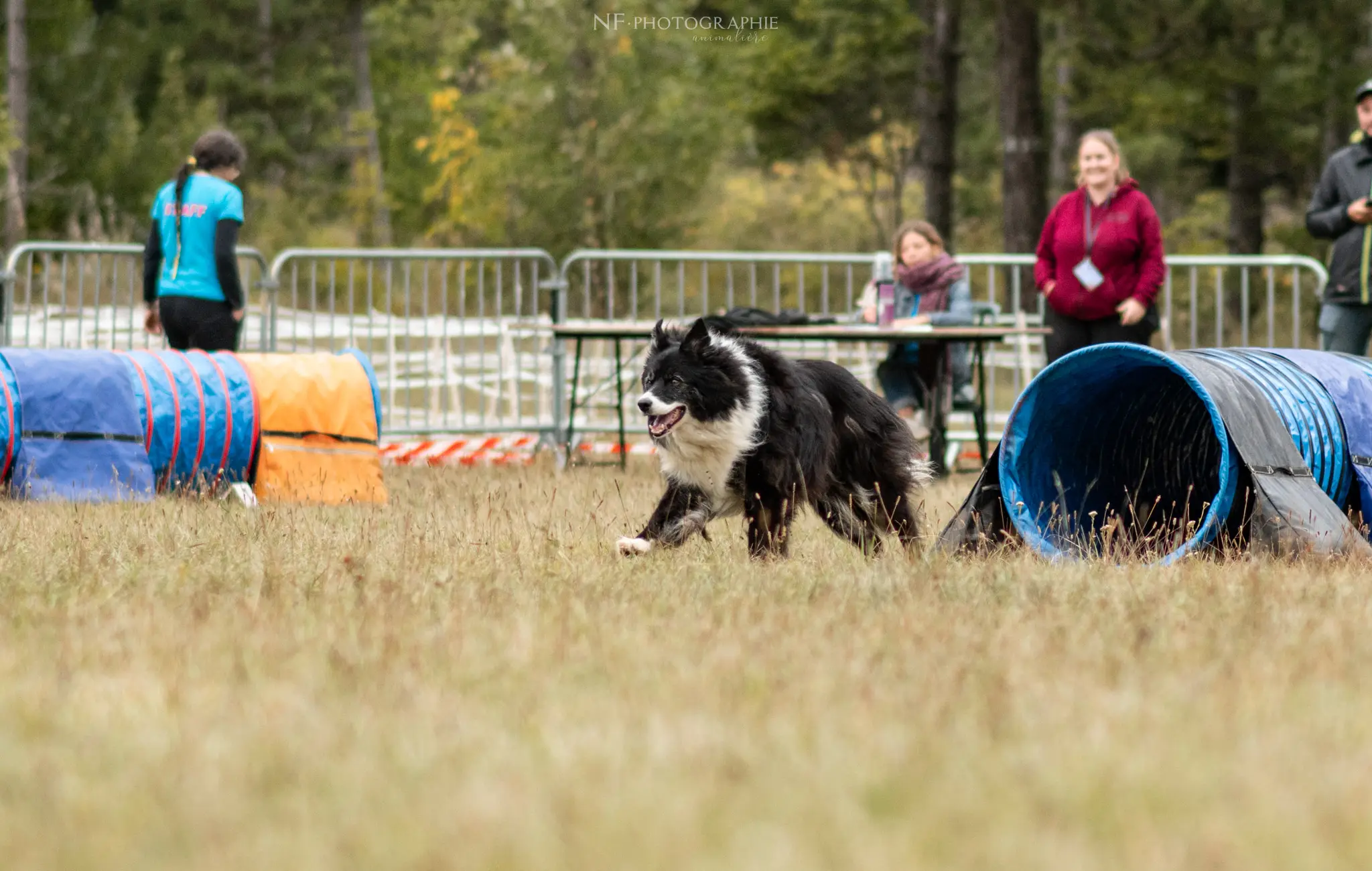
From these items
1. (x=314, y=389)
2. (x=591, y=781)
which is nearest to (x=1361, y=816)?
(x=591, y=781)

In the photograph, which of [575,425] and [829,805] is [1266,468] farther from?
[575,425]

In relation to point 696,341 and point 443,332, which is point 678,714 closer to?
point 696,341

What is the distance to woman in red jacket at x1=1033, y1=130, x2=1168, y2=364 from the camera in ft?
30.3

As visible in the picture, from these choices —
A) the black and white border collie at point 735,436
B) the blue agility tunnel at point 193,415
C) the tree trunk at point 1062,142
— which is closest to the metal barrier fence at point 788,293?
the blue agility tunnel at point 193,415

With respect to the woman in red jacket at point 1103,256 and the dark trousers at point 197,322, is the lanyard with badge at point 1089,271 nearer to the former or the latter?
the woman in red jacket at point 1103,256

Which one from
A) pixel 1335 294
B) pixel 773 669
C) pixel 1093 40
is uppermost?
pixel 1093 40

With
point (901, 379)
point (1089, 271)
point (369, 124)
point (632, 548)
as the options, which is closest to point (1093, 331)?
point (1089, 271)

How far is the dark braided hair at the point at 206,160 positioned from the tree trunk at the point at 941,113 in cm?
1536

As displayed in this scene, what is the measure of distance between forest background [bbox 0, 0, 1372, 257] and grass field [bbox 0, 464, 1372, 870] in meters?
15.6

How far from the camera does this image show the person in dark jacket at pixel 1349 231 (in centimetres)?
943

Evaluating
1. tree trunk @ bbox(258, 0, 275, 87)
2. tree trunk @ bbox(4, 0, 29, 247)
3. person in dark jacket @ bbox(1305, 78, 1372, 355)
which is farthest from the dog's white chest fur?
tree trunk @ bbox(258, 0, 275, 87)

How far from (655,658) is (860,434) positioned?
2855 millimetres

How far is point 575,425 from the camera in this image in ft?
44.5

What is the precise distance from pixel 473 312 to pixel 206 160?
183 inches
